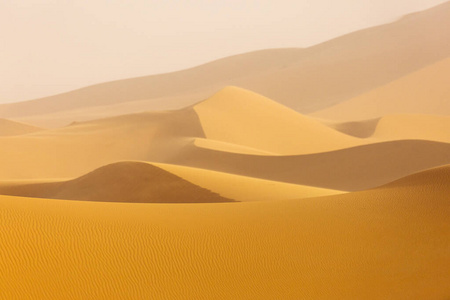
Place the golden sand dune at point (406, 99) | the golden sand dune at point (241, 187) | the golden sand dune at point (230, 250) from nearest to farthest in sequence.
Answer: the golden sand dune at point (230, 250) → the golden sand dune at point (241, 187) → the golden sand dune at point (406, 99)

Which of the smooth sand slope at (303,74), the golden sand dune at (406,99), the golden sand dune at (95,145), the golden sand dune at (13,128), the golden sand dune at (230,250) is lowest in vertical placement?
the golden sand dune at (230,250)

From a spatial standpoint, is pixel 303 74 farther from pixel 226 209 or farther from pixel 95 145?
pixel 226 209

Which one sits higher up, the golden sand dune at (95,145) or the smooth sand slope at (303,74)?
the smooth sand slope at (303,74)

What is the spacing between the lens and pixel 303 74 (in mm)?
57250

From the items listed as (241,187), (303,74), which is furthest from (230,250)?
(303,74)

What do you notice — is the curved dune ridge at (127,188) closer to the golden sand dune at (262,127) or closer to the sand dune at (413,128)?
the golden sand dune at (262,127)

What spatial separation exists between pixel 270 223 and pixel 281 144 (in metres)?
16.7

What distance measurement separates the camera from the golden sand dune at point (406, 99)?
128 ft

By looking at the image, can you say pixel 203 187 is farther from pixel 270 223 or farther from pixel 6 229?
pixel 6 229

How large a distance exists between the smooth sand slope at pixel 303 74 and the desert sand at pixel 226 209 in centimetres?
2107

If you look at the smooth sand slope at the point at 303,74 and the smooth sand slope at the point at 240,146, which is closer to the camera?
the smooth sand slope at the point at 240,146

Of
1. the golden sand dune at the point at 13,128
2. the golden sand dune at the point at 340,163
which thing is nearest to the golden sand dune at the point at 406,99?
the golden sand dune at the point at 13,128

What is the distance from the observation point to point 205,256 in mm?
5762

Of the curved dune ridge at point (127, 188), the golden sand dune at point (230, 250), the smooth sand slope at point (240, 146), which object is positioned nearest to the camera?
the golden sand dune at point (230, 250)
